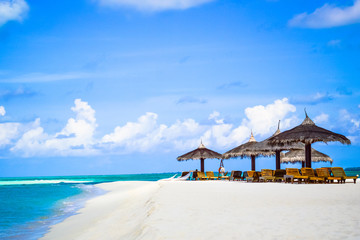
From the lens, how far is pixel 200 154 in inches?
961

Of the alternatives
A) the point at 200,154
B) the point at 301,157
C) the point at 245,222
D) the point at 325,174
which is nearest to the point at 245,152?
the point at 301,157

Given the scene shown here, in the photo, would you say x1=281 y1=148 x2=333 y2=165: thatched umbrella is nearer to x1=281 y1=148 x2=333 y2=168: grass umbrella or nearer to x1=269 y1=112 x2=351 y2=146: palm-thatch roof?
x1=281 y1=148 x2=333 y2=168: grass umbrella

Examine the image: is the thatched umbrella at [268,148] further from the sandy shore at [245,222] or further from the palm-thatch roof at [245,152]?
the sandy shore at [245,222]

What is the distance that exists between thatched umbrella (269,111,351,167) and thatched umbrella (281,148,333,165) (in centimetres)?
487

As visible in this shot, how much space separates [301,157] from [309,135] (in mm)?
7191

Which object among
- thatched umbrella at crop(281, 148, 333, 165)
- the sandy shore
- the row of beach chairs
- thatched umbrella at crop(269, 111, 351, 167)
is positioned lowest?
the sandy shore

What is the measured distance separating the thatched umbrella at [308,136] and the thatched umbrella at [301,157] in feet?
16.0

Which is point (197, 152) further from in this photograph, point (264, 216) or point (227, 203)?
point (264, 216)

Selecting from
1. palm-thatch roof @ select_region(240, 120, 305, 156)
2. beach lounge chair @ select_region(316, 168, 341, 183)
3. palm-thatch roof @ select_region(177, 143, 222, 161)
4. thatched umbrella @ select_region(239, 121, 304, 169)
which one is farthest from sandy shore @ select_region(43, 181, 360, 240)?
palm-thatch roof @ select_region(177, 143, 222, 161)

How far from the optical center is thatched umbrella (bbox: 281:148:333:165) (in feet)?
68.6

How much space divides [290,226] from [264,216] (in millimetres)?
958

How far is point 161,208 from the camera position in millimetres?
7594

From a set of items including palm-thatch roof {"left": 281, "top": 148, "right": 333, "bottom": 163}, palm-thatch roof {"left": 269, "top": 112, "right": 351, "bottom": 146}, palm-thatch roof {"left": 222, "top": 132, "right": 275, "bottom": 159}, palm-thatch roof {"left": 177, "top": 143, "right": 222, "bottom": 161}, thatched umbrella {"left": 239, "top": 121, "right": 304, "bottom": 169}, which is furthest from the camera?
palm-thatch roof {"left": 177, "top": 143, "right": 222, "bottom": 161}

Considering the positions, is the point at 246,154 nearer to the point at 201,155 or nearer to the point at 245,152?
the point at 245,152
